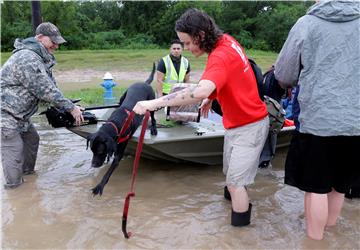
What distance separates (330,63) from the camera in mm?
2963

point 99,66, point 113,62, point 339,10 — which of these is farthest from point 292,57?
point 113,62

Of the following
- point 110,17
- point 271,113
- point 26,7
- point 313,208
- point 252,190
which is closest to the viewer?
point 313,208

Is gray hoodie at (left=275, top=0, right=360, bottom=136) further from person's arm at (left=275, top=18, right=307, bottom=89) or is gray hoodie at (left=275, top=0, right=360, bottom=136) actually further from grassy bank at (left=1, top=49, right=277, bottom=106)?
grassy bank at (left=1, top=49, right=277, bottom=106)

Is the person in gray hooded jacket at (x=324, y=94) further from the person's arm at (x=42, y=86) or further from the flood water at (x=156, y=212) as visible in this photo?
the person's arm at (x=42, y=86)

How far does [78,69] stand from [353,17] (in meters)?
15.1

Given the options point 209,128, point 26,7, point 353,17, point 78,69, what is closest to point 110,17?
point 26,7

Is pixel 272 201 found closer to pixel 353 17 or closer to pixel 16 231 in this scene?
pixel 353 17

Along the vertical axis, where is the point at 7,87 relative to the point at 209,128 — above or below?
above

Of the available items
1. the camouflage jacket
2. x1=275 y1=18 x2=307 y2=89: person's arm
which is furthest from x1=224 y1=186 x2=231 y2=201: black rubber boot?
the camouflage jacket

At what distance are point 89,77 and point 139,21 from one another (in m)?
18.5

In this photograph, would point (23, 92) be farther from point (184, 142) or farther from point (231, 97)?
point (231, 97)

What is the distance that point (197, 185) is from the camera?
4930 millimetres

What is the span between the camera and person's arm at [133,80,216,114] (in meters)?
2.93

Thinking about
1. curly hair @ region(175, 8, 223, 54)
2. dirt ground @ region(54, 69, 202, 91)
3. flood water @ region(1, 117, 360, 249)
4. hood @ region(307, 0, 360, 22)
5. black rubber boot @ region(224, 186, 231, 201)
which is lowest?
dirt ground @ region(54, 69, 202, 91)
